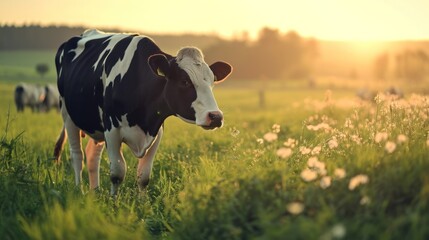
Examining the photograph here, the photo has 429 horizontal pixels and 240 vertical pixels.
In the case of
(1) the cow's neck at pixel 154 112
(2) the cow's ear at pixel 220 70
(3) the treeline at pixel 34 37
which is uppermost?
(2) the cow's ear at pixel 220 70

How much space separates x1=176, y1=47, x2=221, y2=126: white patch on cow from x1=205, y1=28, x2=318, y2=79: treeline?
234 ft

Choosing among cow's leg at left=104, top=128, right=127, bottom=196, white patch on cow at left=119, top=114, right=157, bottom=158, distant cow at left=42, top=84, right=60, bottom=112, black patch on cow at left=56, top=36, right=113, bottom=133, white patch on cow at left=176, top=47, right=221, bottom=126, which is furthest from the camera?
distant cow at left=42, top=84, right=60, bottom=112

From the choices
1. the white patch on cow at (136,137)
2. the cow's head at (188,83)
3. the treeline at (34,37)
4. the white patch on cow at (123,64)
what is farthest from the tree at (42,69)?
the cow's head at (188,83)

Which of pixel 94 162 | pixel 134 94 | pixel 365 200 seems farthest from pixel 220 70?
pixel 365 200

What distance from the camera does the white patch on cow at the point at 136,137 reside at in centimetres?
613

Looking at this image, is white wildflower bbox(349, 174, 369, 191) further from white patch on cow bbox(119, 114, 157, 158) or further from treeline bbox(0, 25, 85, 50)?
treeline bbox(0, 25, 85, 50)

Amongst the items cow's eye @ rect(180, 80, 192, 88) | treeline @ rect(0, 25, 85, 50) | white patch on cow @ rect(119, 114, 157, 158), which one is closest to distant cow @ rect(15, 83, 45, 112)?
white patch on cow @ rect(119, 114, 157, 158)

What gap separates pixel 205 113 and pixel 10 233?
2.09 metres

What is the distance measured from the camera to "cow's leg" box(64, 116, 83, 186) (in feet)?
24.9

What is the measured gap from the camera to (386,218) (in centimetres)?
336

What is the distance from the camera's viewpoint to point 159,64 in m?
5.63

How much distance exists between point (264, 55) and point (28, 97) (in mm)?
51179

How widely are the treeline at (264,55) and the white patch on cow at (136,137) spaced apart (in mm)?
70979

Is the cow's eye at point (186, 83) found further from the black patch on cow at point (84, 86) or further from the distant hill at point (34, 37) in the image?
the distant hill at point (34, 37)
